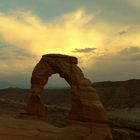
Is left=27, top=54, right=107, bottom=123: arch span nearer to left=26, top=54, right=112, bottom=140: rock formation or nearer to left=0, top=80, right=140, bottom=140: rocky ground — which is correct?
left=26, top=54, right=112, bottom=140: rock formation

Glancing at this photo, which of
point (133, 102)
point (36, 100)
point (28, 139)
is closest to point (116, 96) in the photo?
point (133, 102)

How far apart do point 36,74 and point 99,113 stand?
8095mm

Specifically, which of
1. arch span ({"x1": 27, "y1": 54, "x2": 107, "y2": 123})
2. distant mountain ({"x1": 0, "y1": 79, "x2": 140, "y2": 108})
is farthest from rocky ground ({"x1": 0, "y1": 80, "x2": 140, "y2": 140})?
arch span ({"x1": 27, "y1": 54, "x2": 107, "y2": 123})

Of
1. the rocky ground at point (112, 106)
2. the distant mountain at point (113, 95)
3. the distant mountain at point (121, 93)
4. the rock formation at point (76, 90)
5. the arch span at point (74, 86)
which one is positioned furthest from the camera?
the distant mountain at point (113, 95)

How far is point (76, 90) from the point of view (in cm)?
3672

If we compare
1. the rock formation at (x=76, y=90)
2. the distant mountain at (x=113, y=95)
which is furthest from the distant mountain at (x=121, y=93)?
the rock formation at (x=76, y=90)

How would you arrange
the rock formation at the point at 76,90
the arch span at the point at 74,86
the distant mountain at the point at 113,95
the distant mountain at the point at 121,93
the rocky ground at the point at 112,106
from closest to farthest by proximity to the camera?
the rock formation at the point at 76,90, the arch span at the point at 74,86, the rocky ground at the point at 112,106, the distant mountain at the point at 121,93, the distant mountain at the point at 113,95

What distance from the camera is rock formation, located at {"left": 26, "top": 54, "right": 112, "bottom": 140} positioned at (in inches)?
1395

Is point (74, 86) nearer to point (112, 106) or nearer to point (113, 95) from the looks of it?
point (112, 106)

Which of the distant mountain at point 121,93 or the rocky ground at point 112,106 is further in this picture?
the distant mountain at point 121,93

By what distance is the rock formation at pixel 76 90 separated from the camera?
35.4 meters

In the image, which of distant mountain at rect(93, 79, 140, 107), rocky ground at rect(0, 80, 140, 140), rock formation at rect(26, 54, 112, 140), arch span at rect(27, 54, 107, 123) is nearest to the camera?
rock formation at rect(26, 54, 112, 140)

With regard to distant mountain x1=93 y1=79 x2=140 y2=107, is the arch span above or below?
below

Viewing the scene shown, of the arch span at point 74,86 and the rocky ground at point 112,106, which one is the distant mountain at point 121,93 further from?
the arch span at point 74,86
